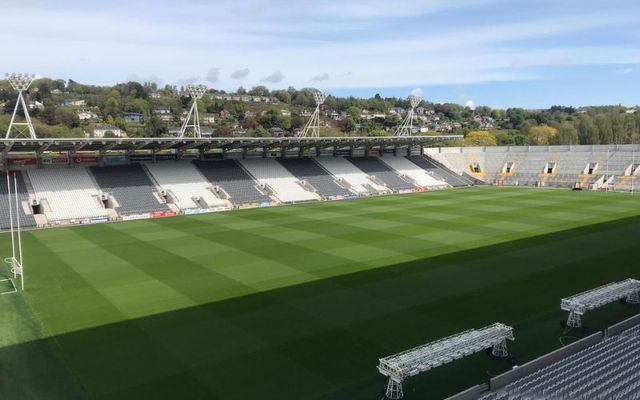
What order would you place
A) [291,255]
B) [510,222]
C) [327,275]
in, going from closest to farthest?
[327,275], [291,255], [510,222]

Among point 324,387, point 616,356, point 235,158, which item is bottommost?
point 324,387

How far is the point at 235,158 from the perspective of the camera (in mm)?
59062

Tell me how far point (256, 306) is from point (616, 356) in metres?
12.5

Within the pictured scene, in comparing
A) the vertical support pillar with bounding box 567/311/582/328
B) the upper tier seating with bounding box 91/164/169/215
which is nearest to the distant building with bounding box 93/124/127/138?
the upper tier seating with bounding box 91/164/169/215

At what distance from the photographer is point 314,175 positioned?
60.2m

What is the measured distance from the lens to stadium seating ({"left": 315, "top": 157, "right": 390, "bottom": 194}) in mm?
60469

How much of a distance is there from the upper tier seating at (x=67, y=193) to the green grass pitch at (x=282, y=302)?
15.9 feet

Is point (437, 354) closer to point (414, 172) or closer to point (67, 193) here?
point (67, 193)

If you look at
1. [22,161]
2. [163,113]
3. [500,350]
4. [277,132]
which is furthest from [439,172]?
[163,113]

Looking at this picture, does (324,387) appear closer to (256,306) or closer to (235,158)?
(256,306)

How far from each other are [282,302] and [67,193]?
3286 cm

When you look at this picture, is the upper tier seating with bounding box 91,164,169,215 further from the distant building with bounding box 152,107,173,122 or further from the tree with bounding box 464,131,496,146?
the distant building with bounding box 152,107,173,122

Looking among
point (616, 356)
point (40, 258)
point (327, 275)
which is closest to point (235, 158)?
point (40, 258)

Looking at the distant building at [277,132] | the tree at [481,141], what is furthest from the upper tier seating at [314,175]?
the distant building at [277,132]
